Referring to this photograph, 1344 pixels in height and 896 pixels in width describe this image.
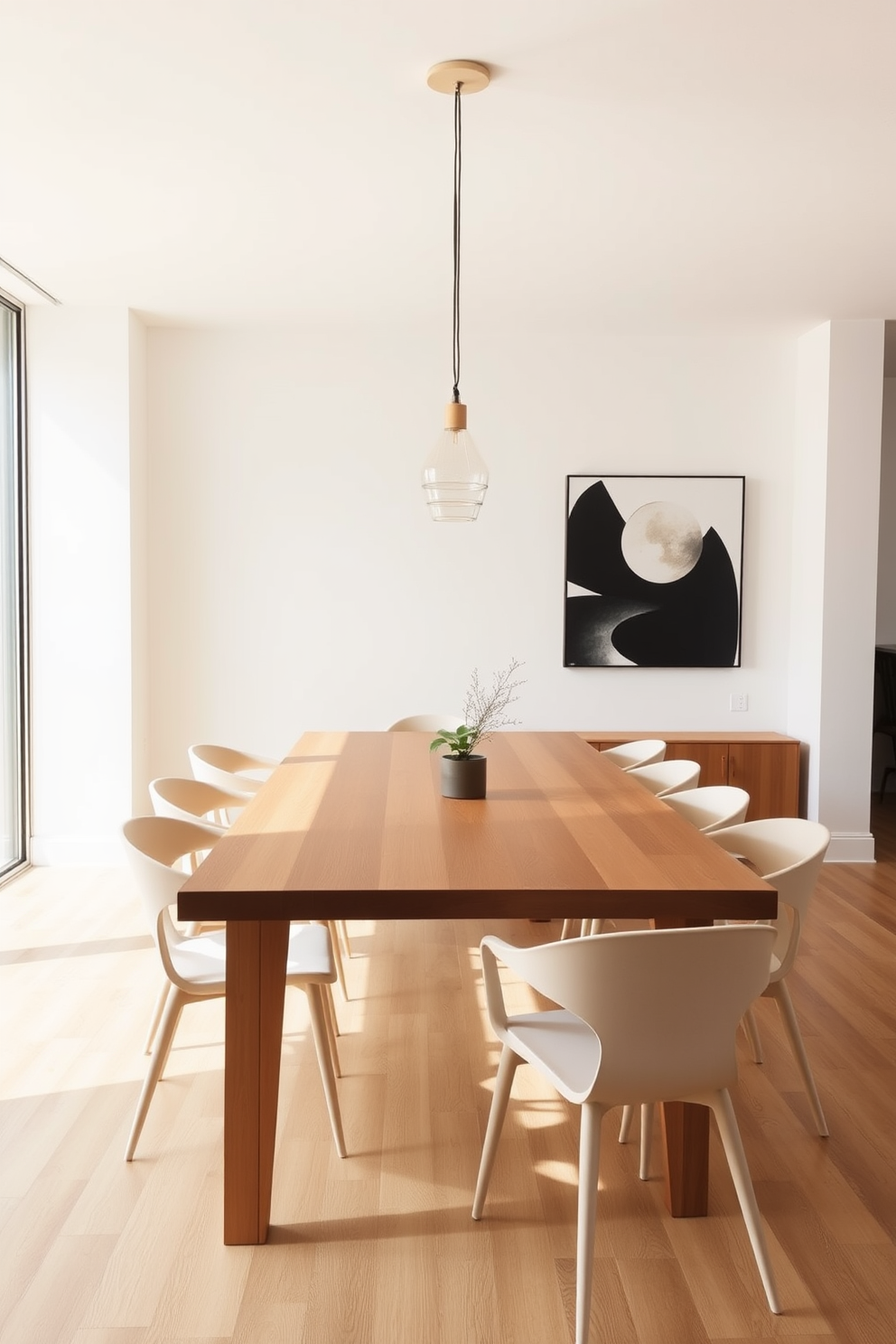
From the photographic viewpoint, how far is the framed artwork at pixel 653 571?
595 centimetres

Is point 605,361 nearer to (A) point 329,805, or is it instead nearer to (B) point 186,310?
(B) point 186,310

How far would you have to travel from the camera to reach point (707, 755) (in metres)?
5.64

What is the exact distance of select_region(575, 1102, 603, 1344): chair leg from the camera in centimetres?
192

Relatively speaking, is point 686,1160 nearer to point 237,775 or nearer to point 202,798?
point 202,798

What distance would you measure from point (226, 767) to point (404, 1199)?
8.00 ft

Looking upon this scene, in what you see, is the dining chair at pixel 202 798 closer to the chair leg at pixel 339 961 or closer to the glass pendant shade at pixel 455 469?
the chair leg at pixel 339 961

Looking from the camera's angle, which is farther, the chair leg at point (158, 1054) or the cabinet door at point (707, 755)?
the cabinet door at point (707, 755)

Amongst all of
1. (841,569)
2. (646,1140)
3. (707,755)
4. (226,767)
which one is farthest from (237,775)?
(841,569)

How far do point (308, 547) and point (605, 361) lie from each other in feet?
6.49

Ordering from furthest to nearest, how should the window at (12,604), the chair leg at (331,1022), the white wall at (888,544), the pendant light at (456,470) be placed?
1. the white wall at (888,544)
2. the window at (12,604)
3. the pendant light at (456,470)
4. the chair leg at (331,1022)

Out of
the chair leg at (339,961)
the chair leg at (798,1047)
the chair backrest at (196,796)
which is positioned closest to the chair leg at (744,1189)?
the chair leg at (798,1047)

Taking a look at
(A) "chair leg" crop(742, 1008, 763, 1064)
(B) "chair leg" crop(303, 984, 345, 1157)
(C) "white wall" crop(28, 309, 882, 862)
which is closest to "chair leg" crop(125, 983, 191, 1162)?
(B) "chair leg" crop(303, 984, 345, 1157)

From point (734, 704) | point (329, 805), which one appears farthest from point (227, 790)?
point (734, 704)

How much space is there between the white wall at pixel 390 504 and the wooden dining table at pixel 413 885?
2.98 m
